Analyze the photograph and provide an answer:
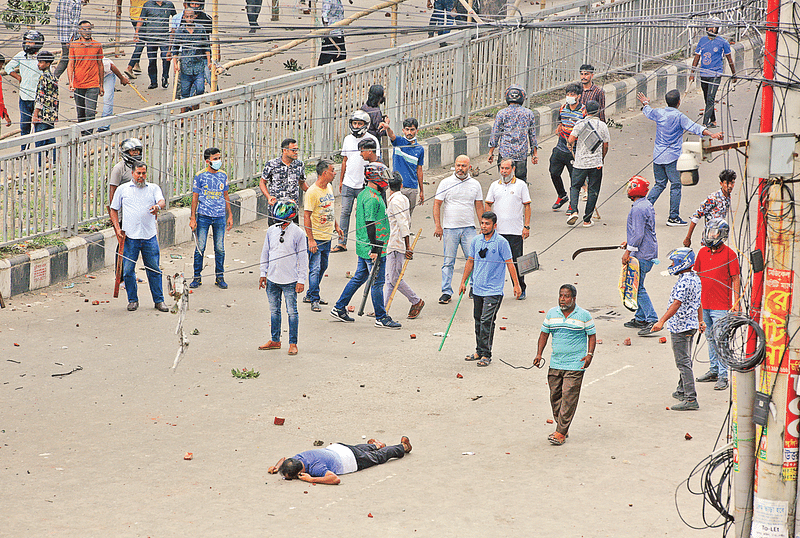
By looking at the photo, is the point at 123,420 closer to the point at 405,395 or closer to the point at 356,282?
the point at 405,395

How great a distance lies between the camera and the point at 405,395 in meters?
9.70

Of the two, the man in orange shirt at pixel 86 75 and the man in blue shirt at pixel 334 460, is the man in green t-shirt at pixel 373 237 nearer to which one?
the man in blue shirt at pixel 334 460

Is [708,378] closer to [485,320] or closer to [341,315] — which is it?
[485,320]

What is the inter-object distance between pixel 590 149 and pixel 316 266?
4366 millimetres

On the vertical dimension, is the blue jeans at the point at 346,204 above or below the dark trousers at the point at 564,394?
above

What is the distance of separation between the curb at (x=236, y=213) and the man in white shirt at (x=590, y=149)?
1.26 metres

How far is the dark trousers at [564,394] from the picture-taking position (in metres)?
8.60

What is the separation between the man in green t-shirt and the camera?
454 inches

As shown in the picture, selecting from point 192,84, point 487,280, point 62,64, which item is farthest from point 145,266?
point 192,84

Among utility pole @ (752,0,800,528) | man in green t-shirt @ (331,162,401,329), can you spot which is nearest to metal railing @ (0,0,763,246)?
man in green t-shirt @ (331,162,401,329)

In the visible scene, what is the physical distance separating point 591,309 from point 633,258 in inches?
46.9

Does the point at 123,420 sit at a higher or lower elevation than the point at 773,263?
lower

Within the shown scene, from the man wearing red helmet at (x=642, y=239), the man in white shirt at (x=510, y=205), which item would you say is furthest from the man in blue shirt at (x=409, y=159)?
the man wearing red helmet at (x=642, y=239)

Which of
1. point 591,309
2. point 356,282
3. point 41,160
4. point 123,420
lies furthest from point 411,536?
point 41,160
